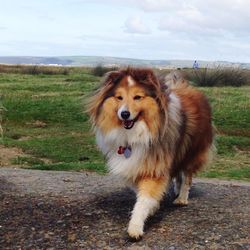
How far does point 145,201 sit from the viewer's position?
623 centimetres

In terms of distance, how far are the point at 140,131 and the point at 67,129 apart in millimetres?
12341

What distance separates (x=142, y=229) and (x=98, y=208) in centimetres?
122

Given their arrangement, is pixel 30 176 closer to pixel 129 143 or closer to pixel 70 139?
pixel 129 143

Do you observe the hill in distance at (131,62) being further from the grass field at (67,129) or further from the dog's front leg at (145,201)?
the grass field at (67,129)

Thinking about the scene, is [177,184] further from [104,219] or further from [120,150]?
[120,150]

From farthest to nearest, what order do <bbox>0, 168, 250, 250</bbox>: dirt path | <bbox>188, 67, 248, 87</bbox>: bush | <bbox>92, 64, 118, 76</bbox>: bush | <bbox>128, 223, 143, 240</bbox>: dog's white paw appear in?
<bbox>92, 64, 118, 76</bbox>: bush
<bbox>188, 67, 248, 87</bbox>: bush
<bbox>0, 168, 250, 250</bbox>: dirt path
<bbox>128, 223, 143, 240</bbox>: dog's white paw

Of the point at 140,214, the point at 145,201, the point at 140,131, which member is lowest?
the point at 140,214

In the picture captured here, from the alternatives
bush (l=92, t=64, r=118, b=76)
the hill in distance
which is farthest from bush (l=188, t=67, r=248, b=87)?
bush (l=92, t=64, r=118, b=76)

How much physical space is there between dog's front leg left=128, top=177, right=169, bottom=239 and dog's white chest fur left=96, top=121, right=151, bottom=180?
0.19 meters

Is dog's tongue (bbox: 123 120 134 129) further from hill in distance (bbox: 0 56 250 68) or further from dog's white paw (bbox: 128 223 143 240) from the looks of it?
dog's white paw (bbox: 128 223 143 240)

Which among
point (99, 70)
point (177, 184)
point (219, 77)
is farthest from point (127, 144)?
point (99, 70)

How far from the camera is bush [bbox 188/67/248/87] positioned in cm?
3023

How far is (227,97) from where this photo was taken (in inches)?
928

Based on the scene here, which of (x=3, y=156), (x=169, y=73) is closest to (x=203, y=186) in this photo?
(x=169, y=73)
